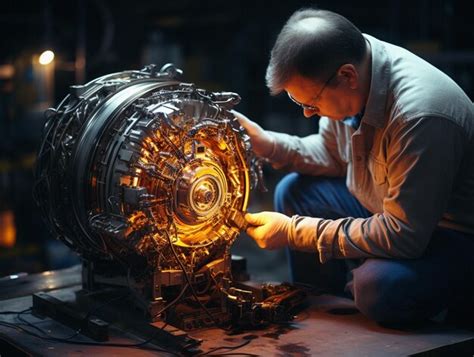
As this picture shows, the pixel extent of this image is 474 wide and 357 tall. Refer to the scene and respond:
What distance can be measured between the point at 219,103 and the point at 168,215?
0.45m

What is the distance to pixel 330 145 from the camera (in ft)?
10.9

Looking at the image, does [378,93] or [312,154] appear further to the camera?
[312,154]

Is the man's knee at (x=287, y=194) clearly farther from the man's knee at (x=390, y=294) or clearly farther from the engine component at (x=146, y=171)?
the man's knee at (x=390, y=294)

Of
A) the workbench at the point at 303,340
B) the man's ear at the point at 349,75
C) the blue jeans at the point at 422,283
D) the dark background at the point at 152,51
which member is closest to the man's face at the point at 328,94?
the man's ear at the point at 349,75

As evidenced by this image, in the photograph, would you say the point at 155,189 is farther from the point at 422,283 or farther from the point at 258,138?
the point at 422,283

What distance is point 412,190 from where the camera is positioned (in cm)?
257

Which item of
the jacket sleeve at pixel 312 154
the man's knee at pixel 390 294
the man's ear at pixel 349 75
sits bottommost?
the man's knee at pixel 390 294

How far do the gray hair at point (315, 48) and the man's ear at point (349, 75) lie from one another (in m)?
0.02

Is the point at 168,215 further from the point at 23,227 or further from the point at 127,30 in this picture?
the point at 127,30

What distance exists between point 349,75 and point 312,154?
68 cm

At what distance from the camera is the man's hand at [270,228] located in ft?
9.29

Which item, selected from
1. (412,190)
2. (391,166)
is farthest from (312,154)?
(412,190)

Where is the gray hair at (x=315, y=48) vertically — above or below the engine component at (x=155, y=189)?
above

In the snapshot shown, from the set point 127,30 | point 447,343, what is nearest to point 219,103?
point 447,343
